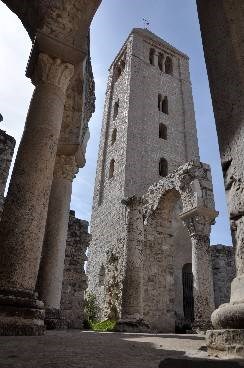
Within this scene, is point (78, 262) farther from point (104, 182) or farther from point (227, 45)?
point (104, 182)

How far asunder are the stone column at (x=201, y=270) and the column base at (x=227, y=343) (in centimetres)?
816

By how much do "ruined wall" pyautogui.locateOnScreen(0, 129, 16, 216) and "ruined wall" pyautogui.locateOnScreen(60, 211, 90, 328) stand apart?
8.47 ft

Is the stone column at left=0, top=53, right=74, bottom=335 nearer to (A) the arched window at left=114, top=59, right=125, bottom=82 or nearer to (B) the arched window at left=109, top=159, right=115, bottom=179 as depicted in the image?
(B) the arched window at left=109, top=159, right=115, bottom=179

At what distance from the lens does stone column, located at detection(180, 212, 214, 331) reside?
381 inches

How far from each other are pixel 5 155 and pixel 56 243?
2.77 meters

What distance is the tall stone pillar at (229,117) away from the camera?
5.93 feet

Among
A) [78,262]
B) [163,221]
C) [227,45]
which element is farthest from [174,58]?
[227,45]

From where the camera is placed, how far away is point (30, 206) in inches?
149

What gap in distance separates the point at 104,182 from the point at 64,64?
15323 mm

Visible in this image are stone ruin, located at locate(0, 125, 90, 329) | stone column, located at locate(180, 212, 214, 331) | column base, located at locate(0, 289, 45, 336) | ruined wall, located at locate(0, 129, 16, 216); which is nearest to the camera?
column base, located at locate(0, 289, 45, 336)

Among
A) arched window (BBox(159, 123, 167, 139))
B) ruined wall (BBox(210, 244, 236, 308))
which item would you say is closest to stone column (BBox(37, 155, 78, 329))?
ruined wall (BBox(210, 244, 236, 308))

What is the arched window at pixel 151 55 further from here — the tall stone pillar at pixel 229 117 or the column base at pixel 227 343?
the column base at pixel 227 343

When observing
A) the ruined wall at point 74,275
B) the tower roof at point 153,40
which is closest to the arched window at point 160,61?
the tower roof at point 153,40

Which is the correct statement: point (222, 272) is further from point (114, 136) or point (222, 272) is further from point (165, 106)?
point (165, 106)
